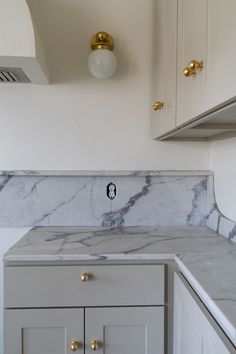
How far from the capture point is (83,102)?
5.30 feet

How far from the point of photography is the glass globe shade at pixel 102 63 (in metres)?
1.48

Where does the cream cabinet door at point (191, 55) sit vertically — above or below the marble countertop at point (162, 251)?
above

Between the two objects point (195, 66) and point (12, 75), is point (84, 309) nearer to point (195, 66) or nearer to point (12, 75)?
point (195, 66)

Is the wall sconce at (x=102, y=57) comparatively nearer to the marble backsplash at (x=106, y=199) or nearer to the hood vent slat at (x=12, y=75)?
the hood vent slat at (x=12, y=75)

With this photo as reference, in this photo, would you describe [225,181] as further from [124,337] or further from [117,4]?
[117,4]

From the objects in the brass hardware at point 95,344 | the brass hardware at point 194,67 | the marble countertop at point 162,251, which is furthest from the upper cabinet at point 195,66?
the brass hardware at point 95,344

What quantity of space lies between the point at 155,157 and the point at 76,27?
28.8 inches

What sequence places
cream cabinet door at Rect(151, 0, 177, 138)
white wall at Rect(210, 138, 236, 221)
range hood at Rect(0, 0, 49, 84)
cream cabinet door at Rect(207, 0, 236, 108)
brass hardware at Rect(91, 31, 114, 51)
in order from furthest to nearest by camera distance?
brass hardware at Rect(91, 31, 114, 51) < white wall at Rect(210, 138, 236, 221) < cream cabinet door at Rect(151, 0, 177, 138) < range hood at Rect(0, 0, 49, 84) < cream cabinet door at Rect(207, 0, 236, 108)

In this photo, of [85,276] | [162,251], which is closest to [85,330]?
[85,276]

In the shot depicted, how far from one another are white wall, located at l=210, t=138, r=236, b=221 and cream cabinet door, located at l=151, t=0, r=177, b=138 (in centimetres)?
31

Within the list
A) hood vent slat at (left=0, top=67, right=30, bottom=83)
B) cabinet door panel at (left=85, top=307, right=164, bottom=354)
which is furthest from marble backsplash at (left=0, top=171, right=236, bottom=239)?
cabinet door panel at (left=85, top=307, right=164, bottom=354)

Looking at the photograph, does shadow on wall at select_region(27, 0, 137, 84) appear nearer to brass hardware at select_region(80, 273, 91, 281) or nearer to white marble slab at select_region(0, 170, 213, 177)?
white marble slab at select_region(0, 170, 213, 177)

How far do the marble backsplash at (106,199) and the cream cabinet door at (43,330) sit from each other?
0.54 m

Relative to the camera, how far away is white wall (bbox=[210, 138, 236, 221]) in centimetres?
140
